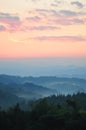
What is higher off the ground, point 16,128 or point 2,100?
point 2,100

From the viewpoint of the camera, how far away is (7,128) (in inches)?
2227

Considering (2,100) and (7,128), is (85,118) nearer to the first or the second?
(7,128)

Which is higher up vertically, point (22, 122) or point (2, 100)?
point (2, 100)

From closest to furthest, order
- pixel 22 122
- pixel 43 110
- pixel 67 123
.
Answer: pixel 67 123 → pixel 22 122 → pixel 43 110

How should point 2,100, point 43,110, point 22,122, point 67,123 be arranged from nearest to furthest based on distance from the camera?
point 67,123
point 22,122
point 43,110
point 2,100

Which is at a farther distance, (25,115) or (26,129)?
(25,115)

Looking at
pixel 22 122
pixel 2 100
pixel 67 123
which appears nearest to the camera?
pixel 67 123

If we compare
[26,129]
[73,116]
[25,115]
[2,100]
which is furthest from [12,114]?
[2,100]

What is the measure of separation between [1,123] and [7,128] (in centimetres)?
129

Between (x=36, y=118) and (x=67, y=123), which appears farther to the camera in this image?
(x=36, y=118)

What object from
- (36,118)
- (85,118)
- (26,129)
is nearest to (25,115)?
(36,118)

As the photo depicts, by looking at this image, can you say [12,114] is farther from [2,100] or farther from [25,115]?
[2,100]

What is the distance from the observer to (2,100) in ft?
618

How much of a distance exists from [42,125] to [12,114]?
7.02 m
